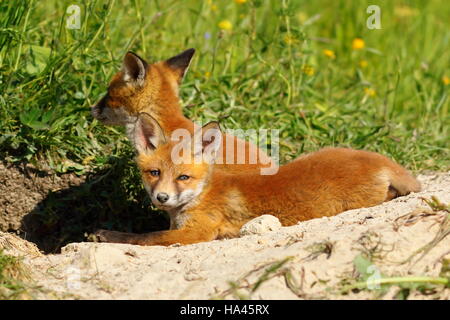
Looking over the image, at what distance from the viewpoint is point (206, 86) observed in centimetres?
761

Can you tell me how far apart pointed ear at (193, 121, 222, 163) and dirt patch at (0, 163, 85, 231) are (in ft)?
4.41

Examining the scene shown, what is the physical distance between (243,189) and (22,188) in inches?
83.5

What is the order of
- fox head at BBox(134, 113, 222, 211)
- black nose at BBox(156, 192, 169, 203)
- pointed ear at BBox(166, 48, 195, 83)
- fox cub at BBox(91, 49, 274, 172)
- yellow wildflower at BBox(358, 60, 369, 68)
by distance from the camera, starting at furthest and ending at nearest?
yellow wildflower at BBox(358, 60, 369, 68)
pointed ear at BBox(166, 48, 195, 83)
fox cub at BBox(91, 49, 274, 172)
fox head at BBox(134, 113, 222, 211)
black nose at BBox(156, 192, 169, 203)

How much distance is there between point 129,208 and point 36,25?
2.27m

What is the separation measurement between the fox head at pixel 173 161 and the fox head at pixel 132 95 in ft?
2.41

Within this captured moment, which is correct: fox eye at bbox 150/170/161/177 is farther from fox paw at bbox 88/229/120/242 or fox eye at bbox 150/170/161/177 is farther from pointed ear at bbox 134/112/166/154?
fox paw at bbox 88/229/120/242

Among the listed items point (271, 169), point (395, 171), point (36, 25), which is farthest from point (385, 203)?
point (36, 25)

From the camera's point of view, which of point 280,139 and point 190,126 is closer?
point 190,126

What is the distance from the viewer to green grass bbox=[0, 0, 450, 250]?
6.67 m

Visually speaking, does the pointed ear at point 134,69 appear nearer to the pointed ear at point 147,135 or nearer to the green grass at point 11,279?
the pointed ear at point 147,135

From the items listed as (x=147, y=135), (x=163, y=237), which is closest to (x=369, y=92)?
(x=147, y=135)

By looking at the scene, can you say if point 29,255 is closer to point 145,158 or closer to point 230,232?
point 145,158

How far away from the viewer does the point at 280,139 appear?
7457 mm

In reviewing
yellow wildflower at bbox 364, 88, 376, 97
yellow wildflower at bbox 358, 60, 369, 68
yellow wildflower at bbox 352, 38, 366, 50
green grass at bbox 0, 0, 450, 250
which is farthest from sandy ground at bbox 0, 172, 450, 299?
yellow wildflower at bbox 358, 60, 369, 68
